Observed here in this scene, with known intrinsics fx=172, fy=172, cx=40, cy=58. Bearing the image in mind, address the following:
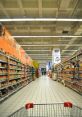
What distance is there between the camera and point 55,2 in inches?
379

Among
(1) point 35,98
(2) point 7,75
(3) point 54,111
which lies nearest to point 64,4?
(2) point 7,75

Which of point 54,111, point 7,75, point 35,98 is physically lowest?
point 35,98

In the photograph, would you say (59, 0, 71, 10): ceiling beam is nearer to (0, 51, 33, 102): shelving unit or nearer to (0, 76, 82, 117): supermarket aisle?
(0, 51, 33, 102): shelving unit

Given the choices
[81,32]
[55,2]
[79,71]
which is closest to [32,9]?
[55,2]

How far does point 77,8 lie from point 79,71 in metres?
3.95

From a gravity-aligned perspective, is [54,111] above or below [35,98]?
above

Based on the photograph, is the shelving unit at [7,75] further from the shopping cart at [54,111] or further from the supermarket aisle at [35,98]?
the shopping cart at [54,111]

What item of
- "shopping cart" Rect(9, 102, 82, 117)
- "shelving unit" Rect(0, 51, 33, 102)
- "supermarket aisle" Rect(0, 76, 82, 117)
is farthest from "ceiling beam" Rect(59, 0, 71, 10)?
"shopping cart" Rect(9, 102, 82, 117)

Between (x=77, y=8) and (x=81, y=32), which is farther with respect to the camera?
(x=81, y=32)

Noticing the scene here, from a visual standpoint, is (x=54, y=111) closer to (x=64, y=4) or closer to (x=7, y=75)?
(x=7, y=75)

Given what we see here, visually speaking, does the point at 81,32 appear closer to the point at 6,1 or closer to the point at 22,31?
the point at 22,31

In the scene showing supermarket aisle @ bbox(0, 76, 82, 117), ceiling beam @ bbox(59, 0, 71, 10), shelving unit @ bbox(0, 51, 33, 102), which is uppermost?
ceiling beam @ bbox(59, 0, 71, 10)

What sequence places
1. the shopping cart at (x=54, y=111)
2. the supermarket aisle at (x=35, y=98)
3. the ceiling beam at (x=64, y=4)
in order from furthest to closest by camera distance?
1. the ceiling beam at (x=64, y=4)
2. the supermarket aisle at (x=35, y=98)
3. the shopping cart at (x=54, y=111)

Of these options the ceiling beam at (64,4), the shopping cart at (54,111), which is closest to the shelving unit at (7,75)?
the shopping cart at (54,111)
